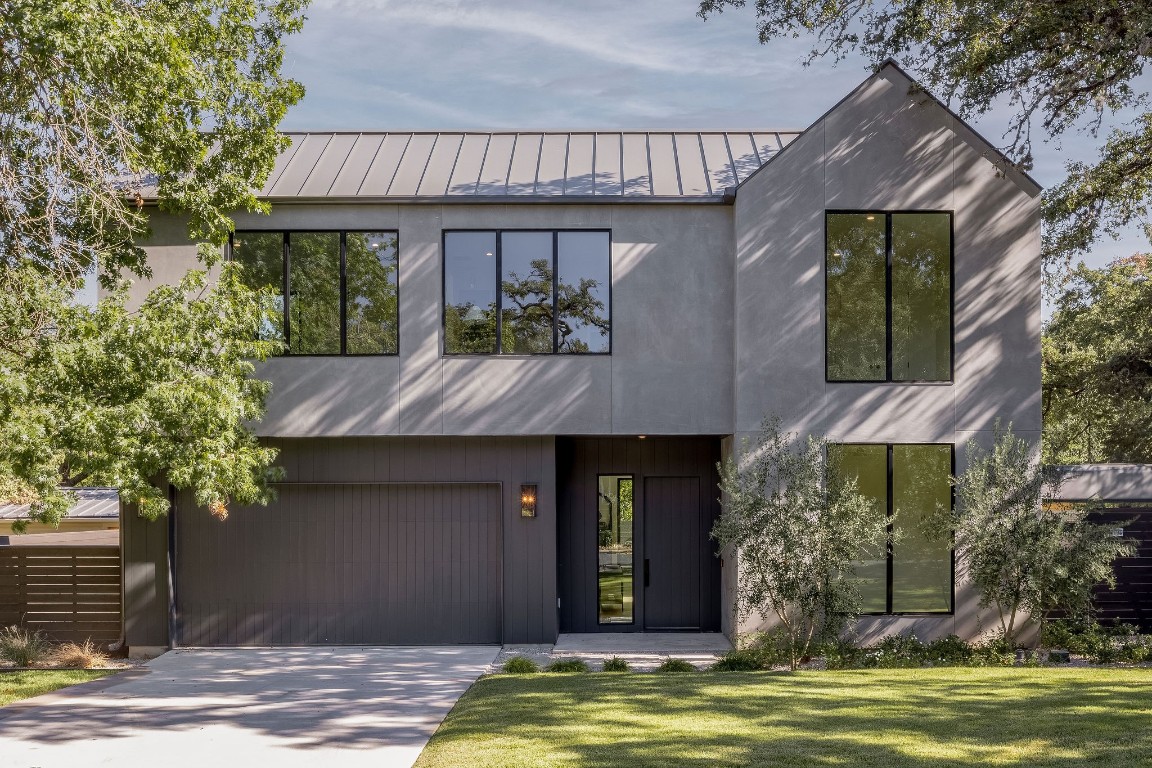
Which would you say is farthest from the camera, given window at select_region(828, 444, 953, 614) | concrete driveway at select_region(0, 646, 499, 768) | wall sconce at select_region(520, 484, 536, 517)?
wall sconce at select_region(520, 484, 536, 517)

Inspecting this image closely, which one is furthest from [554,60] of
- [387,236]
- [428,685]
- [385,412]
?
[428,685]

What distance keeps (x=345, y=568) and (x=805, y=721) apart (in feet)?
25.2

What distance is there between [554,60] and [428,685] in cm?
1635

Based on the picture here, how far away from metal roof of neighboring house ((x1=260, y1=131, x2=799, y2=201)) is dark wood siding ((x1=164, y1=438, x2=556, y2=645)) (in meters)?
3.65

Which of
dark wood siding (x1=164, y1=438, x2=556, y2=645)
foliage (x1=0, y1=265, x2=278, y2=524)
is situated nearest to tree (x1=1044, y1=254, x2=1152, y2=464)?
dark wood siding (x1=164, y1=438, x2=556, y2=645)

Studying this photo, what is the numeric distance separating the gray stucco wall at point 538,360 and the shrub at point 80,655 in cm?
379

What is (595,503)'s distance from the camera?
48.3 ft

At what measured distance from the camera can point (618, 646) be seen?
44.2 feet

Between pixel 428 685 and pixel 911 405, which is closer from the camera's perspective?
pixel 428 685

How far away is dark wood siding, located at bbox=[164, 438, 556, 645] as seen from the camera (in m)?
13.6

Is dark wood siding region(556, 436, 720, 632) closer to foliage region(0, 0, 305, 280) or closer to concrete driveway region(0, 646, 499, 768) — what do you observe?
concrete driveway region(0, 646, 499, 768)

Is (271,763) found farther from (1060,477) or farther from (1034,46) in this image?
(1034,46)

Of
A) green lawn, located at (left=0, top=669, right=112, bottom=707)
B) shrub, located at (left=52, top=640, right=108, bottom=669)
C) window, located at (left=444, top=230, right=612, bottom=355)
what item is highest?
window, located at (left=444, top=230, right=612, bottom=355)

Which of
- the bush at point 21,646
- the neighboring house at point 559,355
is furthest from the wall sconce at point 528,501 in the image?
the bush at point 21,646
